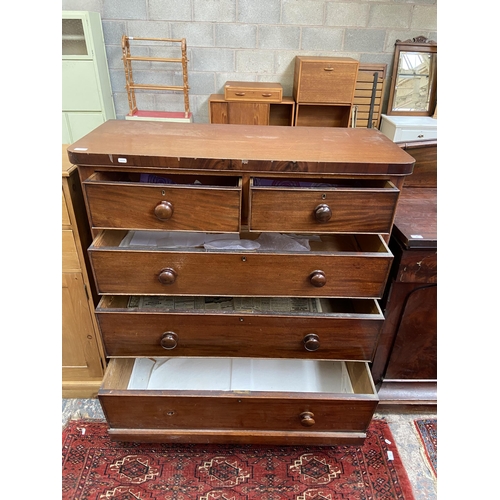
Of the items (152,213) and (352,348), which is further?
(352,348)

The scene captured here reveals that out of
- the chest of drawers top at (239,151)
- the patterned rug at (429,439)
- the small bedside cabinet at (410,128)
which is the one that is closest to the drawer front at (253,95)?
the small bedside cabinet at (410,128)

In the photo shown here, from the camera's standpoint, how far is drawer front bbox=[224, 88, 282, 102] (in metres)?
2.65

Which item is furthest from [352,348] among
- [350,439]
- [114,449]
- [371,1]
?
[371,1]

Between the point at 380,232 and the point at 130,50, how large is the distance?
2.73 m

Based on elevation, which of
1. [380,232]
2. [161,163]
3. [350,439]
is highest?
[161,163]

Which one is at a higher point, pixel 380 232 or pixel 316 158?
pixel 316 158

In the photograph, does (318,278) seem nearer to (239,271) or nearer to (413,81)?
(239,271)

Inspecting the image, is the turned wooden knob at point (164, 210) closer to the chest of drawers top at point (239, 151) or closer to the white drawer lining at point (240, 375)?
the chest of drawers top at point (239, 151)

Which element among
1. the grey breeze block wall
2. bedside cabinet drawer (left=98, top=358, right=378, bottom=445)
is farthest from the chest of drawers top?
the grey breeze block wall

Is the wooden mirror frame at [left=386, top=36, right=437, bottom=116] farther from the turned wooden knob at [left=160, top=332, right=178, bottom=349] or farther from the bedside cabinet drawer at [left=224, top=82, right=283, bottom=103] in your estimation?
the turned wooden knob at [left=160, top=332, right=178, bottom=349]

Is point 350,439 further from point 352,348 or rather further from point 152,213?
point 152,213

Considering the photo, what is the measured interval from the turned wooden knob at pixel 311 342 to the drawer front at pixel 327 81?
2179 millimetres

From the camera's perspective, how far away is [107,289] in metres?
0.93

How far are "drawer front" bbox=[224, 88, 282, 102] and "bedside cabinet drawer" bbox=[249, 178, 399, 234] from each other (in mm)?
2022
